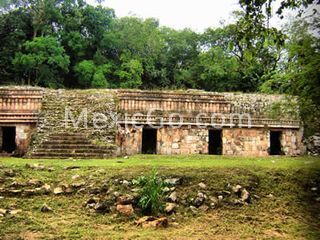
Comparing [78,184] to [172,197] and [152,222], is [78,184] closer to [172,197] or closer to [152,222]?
[172,197]

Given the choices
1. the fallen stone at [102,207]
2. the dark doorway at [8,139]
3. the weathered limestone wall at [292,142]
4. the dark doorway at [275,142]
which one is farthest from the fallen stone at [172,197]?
the dark doorway at [8,139]

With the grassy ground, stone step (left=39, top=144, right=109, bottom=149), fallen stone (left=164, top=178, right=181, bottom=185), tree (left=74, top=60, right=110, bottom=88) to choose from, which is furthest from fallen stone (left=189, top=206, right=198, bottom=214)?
tree (left=74, top=60, right=110, bottom=88)

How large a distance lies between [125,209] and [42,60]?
25720mm

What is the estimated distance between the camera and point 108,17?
119 feet

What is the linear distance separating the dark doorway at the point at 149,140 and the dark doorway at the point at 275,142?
5422 mm

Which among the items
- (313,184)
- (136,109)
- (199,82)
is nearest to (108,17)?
(199,82)

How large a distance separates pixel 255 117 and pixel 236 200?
8821 millimetres

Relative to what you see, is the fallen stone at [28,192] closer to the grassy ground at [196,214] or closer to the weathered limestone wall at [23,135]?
the grassy ground at [196,214]

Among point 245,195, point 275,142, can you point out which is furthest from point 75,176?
point 275,142

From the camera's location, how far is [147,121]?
15273mm

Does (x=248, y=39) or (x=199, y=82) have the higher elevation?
(x=199, y=82)

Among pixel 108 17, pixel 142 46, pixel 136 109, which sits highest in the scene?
pixel 108 17

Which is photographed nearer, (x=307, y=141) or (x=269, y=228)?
(x=269, y=228)

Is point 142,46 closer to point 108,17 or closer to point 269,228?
point 108,17
